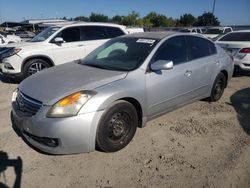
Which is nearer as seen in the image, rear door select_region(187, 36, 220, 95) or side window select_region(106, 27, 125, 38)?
rear door select_region(187, 36, 220, 95)

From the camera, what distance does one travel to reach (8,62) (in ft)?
23.8

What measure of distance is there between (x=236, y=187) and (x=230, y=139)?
1.26 metres

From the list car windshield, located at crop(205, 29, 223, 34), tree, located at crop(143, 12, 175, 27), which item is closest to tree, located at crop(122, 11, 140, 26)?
tree, located at crop(143, 12, 175, 27)

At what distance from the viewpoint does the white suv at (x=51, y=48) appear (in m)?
7.28

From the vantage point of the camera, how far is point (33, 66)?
24.5ft

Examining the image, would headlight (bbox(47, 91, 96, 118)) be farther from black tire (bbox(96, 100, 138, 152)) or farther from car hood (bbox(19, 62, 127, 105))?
black tire (bbox(96, 100, 138, 152))

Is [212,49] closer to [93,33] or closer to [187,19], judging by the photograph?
[93,33]

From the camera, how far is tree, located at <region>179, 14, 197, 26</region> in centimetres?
7381

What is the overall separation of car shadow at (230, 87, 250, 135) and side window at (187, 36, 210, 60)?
1.33 metres

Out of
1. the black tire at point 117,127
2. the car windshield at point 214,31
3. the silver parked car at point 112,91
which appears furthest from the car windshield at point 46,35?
the car windshield at point 214,31

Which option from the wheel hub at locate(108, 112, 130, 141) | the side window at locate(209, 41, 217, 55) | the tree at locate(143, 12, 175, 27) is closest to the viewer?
the wheel hub at locate(108, 112, 130, 141)

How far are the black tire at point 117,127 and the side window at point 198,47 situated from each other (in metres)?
1.76

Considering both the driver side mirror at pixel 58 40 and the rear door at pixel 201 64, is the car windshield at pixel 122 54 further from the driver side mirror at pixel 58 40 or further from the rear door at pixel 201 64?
the driver side mirror at pixel 58 40

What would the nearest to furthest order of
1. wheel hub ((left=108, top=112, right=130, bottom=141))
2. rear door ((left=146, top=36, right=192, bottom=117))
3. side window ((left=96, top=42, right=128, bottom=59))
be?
wheel hub ((left=108, top=112, right=130, bottom=141)) < rear door ((left=146, top=36, right=192, bottom=117)) < side window ((left=96, top=42, right=128, bottom=59))
